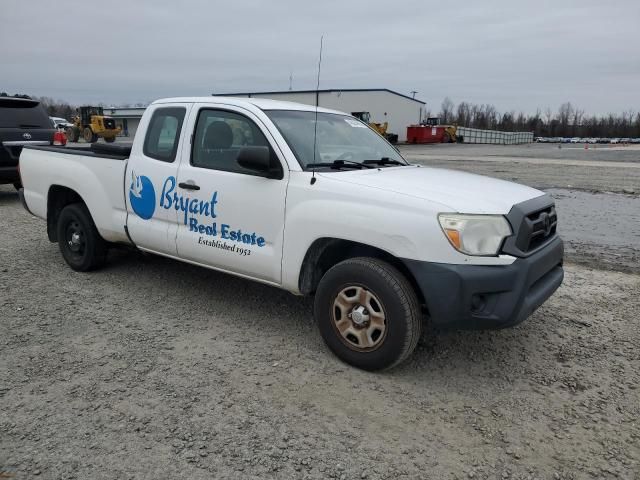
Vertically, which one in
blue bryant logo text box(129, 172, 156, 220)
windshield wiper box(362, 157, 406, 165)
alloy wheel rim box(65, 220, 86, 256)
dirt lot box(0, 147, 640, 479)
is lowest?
dirt lot box(0, 147, 640, 479)

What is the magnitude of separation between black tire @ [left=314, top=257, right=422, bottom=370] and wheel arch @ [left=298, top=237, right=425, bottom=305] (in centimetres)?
13

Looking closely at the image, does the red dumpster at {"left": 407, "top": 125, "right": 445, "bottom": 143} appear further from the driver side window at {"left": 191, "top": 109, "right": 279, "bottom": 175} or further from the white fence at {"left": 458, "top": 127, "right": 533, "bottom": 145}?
the driver side window at {"left": 191, "top": 109, "right": 279, "bottom": 175}

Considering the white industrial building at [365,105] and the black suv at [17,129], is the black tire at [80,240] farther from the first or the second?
the white industrial building at [365,105]

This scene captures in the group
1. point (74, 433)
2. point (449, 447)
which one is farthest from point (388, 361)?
point (74, 433)

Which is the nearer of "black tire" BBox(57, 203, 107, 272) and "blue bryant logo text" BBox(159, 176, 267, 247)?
"blue bryant logo text" BBox(159, 176, 267, 247)

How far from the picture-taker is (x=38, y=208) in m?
5.99

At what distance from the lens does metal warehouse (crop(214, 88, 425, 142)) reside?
154 feet

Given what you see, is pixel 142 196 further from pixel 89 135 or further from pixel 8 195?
pixel 89 135

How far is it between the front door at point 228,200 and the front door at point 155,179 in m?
0.12

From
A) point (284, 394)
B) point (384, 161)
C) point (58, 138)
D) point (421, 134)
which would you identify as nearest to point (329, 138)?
point (384, 161)

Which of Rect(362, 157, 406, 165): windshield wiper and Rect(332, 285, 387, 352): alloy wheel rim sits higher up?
Rect(362, 157, 406, 165): windshield wiper

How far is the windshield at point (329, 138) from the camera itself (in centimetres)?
411

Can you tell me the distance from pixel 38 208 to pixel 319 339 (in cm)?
385

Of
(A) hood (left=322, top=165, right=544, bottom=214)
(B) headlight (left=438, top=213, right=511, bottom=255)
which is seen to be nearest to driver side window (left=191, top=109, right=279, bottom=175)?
(A) hood (left=322, top=165, right=544, bottom=214)
